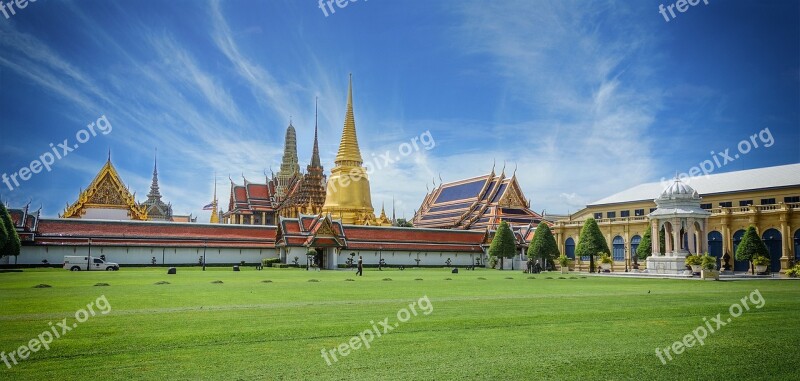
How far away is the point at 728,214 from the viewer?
54938 millimetres

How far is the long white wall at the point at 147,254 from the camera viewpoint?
181ft

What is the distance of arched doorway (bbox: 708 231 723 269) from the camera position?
56281 millimetres

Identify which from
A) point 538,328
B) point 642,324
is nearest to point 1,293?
point 538,328

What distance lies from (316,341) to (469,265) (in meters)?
64.3

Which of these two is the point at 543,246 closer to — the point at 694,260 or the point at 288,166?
the point at 694,260

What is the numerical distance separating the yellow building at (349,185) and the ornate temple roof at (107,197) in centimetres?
2669

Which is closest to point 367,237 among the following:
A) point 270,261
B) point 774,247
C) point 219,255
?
point 270,261

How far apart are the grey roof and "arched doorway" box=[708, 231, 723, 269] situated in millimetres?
6710

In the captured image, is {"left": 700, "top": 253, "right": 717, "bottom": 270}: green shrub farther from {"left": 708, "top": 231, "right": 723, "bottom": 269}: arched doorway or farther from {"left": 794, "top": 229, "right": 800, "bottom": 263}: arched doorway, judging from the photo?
{"left": 708, "top": 231, "right": 723, "bottom": 269}: arched doorway

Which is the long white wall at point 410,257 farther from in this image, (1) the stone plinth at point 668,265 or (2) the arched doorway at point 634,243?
(1) the stone plinth at point 668,265

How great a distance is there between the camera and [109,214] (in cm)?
7519

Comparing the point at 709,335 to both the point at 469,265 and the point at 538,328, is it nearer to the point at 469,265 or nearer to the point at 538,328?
the point at 538,328

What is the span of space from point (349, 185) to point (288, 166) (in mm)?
34429

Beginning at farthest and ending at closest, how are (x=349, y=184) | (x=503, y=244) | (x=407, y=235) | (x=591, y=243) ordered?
(x=349, y=184) → (x=407, y=235) → (x=503, y=244) → (x=591, y=243)
